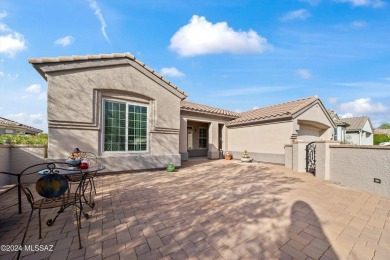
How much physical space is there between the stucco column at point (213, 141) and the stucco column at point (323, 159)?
7.44 m

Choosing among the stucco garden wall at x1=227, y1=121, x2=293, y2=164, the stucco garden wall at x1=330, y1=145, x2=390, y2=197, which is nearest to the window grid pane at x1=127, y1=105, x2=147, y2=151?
the stucco garden wall at x1=227, y1=121, x2=293, y2=164

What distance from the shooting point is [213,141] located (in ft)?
45.8

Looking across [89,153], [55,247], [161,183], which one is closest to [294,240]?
[55,247]

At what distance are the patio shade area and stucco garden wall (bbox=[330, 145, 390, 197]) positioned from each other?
0.48 m

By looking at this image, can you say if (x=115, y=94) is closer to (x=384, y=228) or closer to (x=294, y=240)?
(x=294, y=240)

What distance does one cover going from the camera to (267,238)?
2969 millimetres

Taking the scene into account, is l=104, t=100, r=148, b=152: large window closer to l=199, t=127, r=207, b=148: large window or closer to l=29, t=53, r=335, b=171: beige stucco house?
l=29, t=53, r=335, b=171: beige stucco house

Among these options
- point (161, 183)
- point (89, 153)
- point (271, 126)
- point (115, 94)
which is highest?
point (115, 94)

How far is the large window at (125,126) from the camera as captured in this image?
7.86 metres

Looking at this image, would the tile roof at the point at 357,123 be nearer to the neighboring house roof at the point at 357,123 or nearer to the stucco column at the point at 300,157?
the neighboring house roof at the point at 357,123

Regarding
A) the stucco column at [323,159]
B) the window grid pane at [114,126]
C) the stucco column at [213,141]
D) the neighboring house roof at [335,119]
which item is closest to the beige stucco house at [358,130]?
the neighboring house roof at [335,119]

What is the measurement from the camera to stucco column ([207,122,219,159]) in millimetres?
13836

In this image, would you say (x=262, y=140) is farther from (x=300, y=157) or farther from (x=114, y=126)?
(x=114, y=126)

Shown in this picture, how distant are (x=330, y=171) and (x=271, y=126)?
4.94 metres
